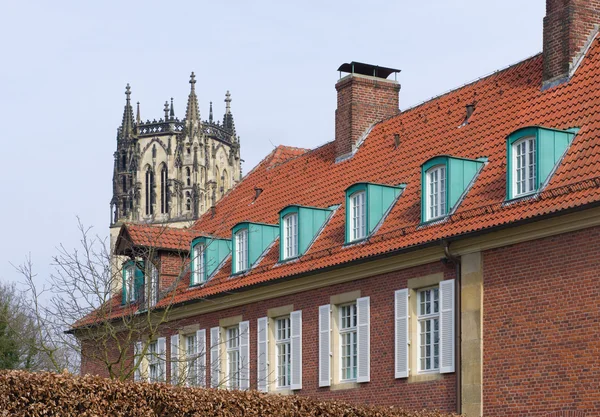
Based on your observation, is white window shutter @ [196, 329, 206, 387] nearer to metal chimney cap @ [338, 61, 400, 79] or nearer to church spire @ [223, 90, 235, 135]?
metal chimney cap @ [338, 61, 400, 79]

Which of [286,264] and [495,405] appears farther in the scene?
[286,264]

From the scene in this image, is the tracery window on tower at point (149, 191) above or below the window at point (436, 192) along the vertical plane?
above

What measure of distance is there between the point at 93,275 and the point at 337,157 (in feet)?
29.2

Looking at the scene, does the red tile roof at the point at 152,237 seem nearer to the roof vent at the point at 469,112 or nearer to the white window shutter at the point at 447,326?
the roof vent at the point at 469,112

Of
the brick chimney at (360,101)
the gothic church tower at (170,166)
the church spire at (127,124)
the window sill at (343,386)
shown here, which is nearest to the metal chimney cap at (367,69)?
the brick chimney at (360,101)

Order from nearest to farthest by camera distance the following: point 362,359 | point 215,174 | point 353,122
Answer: point 362,359, point 353,122, point 215,174

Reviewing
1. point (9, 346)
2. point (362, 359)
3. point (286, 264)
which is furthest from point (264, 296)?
point (9, 346)

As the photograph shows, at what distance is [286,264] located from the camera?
3325cm

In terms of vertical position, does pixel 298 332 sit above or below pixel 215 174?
below

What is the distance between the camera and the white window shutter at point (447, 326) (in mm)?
27078

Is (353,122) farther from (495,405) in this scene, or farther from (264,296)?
(495,405)

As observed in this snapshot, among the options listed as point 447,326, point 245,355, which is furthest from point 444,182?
point 245,355

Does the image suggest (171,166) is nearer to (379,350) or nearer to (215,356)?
(215,356)

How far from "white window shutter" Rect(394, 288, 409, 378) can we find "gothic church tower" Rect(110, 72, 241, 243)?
97989mm
